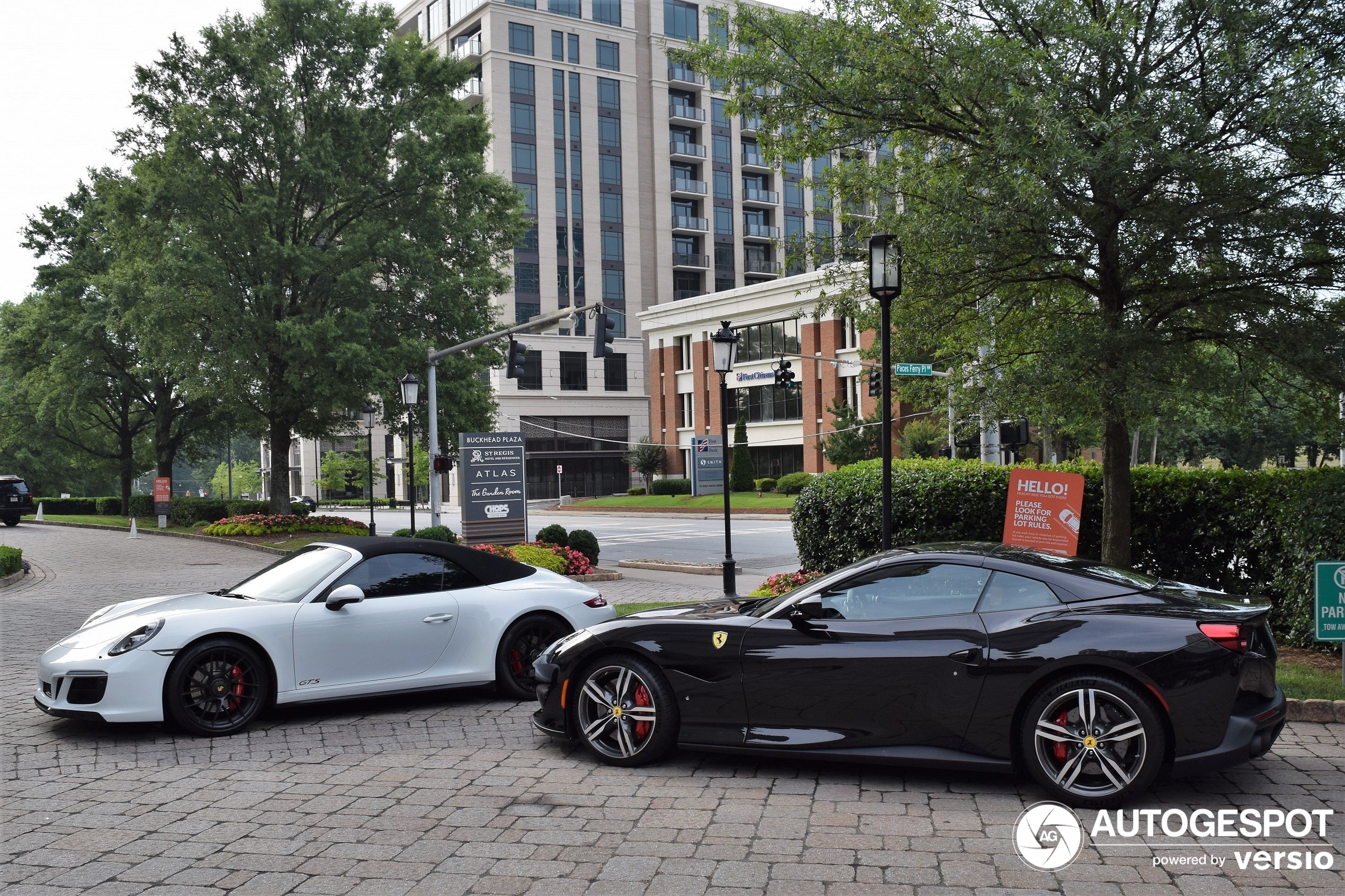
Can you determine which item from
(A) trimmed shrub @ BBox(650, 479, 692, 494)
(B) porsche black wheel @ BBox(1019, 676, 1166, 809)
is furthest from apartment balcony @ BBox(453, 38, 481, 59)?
(B) porsche black wheel @ BBox(1019, 676, 1166, 809)

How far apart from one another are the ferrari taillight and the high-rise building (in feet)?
224

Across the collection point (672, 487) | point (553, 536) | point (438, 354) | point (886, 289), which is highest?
point (438, 354)

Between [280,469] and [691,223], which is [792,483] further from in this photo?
[691,223]

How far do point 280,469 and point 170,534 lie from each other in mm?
5164

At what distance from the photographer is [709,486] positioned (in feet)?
143

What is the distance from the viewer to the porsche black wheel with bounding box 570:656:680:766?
635cm

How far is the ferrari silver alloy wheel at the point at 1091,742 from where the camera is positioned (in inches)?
212

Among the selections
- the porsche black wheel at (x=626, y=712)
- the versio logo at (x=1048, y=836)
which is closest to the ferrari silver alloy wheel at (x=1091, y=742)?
the versio logo at (x=1048, y=836)

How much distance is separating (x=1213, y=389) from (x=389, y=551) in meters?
7.89

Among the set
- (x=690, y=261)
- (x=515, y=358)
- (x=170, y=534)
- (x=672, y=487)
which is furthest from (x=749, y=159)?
(x=515, y=358)

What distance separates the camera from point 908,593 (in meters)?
6.08

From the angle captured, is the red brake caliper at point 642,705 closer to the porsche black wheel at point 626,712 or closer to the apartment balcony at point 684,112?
the porsche black wheel at point 626,712

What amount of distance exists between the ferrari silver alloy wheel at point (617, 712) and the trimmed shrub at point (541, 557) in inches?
446

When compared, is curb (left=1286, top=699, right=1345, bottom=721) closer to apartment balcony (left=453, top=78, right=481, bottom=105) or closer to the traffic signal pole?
the traffic signal pole
